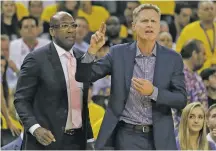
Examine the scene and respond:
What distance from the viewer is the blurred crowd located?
27.1 ft

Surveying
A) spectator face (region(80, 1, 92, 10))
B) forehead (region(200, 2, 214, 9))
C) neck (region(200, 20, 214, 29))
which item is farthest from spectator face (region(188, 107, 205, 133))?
spectator face (region(80, 1, 92, 10))

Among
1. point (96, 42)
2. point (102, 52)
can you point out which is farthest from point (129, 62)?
point (102, 52)

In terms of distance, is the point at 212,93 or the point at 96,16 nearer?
the point at 212,93

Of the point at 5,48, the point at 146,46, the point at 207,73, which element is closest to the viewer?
the point at 146,46

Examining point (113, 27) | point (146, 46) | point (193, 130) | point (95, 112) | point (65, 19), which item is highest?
point (65, 19)

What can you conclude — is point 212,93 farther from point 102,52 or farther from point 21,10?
point 21,10

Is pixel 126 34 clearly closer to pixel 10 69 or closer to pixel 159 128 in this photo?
pixel 10 69

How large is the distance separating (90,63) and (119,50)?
0.26 metres

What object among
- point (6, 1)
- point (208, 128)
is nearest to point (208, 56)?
point (208, 128)

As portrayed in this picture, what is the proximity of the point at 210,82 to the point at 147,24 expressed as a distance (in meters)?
3.63

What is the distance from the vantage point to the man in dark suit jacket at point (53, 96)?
213 inches

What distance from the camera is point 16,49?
381 inches

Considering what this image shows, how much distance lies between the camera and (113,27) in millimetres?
10117

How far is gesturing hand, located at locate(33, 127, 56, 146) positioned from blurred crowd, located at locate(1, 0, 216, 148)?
192cm
